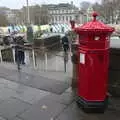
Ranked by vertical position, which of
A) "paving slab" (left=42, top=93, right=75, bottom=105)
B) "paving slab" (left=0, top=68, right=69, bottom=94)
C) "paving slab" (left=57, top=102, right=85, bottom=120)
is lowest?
"paving slab" (left=57, top=102, right=85, bottom=120)

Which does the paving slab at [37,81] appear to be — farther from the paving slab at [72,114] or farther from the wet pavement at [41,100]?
the paving slab at [72,114]

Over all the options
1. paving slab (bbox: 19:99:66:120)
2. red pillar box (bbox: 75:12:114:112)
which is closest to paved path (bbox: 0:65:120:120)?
paving slab (bbox: 19:99:66:120)

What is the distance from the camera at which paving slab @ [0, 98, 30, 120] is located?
4162mm

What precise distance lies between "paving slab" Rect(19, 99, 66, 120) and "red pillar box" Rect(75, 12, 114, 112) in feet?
1.59

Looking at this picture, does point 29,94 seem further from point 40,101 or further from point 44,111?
point 44,111

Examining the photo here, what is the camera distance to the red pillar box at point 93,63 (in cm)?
381

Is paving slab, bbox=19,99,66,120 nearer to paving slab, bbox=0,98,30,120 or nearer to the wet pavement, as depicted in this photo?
the wet pavement

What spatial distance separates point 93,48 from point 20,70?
4.06 meters

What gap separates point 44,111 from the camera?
4281 millimetres

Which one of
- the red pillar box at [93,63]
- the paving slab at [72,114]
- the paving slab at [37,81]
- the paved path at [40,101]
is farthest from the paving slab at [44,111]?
the paving slab at [37,81]

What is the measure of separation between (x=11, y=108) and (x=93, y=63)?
1890 mm

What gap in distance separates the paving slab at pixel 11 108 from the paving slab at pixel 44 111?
154 millimetres

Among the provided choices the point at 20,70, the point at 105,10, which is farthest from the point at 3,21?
the point at 20,70

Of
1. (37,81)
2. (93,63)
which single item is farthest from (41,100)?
(93,63)
